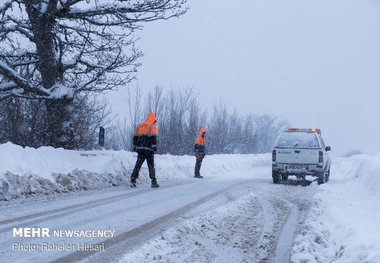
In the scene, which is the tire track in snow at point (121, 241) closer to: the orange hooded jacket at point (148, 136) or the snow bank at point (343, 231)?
the snow bank at point (343, 231)

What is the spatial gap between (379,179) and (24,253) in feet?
23.7

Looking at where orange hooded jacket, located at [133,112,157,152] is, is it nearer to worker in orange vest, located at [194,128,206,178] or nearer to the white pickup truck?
the white pickup truck

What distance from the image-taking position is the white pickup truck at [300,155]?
43.6 feet

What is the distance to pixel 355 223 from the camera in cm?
567

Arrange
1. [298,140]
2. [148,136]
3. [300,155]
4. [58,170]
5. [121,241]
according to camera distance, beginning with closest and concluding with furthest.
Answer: [121,241] → [58,170] → [148,136] → [300,155] → [298,140]

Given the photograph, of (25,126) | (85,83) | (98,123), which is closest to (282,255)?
(85,83)

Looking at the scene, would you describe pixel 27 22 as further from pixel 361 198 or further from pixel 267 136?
pixel 267 136

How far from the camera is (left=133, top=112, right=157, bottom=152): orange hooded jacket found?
10.8m

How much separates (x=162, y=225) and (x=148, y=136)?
5438mm

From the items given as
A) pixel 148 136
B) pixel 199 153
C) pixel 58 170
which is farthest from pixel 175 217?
pixel 199 153

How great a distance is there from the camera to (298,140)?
1381 centimetres

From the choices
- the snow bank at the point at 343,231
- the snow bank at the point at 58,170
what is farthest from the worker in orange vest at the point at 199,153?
the snow bank at the point at 343,231

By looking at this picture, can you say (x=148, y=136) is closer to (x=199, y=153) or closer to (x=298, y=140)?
(x=199, y=153)

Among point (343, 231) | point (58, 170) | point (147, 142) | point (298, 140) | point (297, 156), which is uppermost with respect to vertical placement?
point (298, 140)
